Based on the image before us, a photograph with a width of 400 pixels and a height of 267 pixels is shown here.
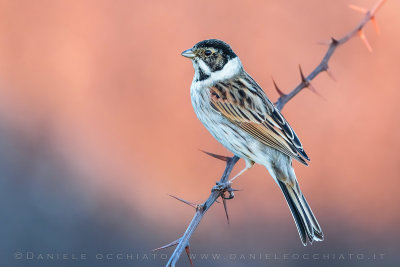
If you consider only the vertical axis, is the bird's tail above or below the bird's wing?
below

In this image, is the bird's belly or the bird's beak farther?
the bird's belly

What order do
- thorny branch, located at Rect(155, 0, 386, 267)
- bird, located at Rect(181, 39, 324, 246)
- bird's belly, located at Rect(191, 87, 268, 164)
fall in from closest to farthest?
thorny branch, located at Rect(155, 0, 386, 267), bird, located at Rect(181, 39, 324, 246), bird's belly, located at Rect(191, 87, 268, 164)

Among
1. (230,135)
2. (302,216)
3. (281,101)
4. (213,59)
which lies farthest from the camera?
(230,135)

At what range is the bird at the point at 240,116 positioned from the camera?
15.1 feet

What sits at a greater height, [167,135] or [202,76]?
[202,76]

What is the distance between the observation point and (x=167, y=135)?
8422 millimetres

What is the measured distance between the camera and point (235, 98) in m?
4.86

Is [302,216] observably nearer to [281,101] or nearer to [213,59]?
[281,101]

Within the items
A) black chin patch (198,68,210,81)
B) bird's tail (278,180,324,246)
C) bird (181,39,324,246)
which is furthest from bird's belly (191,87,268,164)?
bird's tail (278,180,324,246)

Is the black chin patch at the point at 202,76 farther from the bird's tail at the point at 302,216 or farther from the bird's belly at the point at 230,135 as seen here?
the bird's tail at the point at 302,216

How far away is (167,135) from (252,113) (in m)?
3.69

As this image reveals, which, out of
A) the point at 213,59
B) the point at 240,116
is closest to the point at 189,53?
the point at 213,59

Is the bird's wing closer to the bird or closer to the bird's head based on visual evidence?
the bird

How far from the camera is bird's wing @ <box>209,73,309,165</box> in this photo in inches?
187
